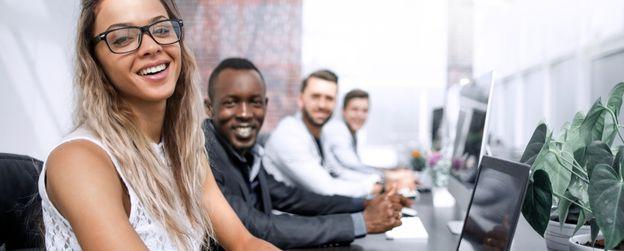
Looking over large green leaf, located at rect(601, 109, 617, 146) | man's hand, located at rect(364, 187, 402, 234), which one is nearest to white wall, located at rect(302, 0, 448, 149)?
man's hand, located at rect(364, 187, 402, 234)

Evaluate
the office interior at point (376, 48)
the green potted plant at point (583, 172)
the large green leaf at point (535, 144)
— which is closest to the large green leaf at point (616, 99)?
the green potted plant at point (583, 172)

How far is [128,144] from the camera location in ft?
3.41

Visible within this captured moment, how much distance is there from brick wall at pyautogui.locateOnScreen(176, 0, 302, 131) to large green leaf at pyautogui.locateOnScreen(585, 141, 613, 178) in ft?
15.9

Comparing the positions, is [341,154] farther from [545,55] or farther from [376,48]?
[376,48]

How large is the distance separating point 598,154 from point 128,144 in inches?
30.3

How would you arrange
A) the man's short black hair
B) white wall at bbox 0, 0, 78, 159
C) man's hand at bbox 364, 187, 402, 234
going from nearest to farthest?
man's hand at bbox 364, 187, 402, 234, the man's short black hair, white wall at bbox 0, 0, 78, 159

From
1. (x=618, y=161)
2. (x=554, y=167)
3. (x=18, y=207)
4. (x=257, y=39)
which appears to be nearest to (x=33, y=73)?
(x=18, y=207)

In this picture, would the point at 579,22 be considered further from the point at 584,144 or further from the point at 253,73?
the point at 584,144

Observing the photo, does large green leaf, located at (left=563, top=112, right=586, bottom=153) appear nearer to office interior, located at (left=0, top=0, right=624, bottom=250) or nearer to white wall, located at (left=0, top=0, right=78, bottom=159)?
white wall, located at (left=0, top=0, right=78, bottom=159)

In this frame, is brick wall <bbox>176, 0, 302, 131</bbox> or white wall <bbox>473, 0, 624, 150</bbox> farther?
brick wall <bbox>176, 0, 302, 131</bbox>

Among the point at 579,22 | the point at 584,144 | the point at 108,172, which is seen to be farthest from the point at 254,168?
the point at 579,22

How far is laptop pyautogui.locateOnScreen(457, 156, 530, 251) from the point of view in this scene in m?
0.88

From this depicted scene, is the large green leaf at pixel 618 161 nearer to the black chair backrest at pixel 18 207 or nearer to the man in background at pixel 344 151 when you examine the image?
the black chair backrest at pixel 18 207

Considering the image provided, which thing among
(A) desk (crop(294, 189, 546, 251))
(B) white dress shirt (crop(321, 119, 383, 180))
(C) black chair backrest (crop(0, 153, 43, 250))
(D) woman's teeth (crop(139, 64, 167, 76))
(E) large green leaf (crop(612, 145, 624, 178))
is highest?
(D) woman's teeth (crop(139, 64, 167, 76))
